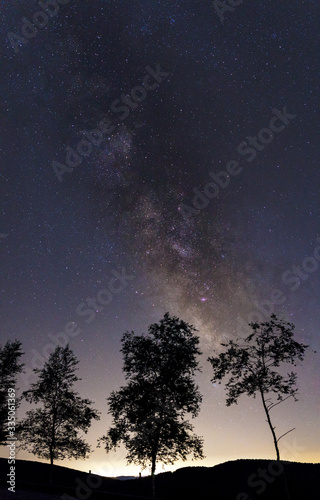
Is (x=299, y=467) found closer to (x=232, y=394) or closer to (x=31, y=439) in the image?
(x=232, y=394)

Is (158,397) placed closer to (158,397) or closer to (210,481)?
(158,397)

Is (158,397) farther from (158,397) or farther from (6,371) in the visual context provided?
(6,371)

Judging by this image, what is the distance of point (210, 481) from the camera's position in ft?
138

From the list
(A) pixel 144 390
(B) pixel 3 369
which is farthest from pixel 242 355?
(B) pixel 3 369

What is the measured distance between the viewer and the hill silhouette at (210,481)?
3666 centimetres

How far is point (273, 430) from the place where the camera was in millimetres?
26359

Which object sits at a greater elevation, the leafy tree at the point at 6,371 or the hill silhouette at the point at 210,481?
the leafy tree at the point at 6,371

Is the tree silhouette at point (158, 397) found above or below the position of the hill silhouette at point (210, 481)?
above

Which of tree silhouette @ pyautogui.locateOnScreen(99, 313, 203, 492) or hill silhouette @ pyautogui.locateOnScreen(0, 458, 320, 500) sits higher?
tree silhouette @ pyautogui.locateOnScreen(99, 313, 203, 492)

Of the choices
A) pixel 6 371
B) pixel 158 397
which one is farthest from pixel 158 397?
pixel 6 371

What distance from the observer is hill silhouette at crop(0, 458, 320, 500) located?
3666 cm

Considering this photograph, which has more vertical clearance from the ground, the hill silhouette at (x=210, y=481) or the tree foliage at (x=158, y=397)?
the tree foliage at (x=158, y=397)

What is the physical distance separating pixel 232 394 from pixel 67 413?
17.8m

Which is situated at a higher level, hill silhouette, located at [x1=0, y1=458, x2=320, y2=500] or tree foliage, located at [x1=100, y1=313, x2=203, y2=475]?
tree foliage, located at [x1=100, y1=313, x2=203, y2=475]
